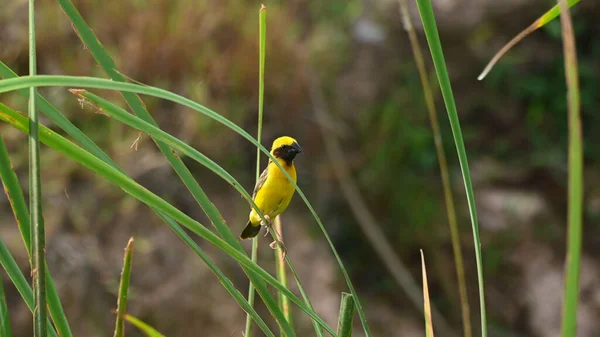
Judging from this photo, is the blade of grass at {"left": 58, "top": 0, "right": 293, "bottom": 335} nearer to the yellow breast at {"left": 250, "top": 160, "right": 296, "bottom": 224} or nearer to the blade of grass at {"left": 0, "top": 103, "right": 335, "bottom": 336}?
the blade of grass at {"left": 0, "top": 103, "right": 335, "bottom": 336}

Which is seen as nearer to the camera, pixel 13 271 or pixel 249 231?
pixel 13 271

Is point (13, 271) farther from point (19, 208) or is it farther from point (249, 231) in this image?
point (249, 231)

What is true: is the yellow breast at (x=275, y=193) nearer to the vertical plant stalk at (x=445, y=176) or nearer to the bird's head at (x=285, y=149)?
the bird's head at (x=285, y=149)

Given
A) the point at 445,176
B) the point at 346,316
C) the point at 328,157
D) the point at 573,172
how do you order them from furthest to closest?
the point at 328,157 < the point at 445,176 < the point at 346,316 < the point at 573,172

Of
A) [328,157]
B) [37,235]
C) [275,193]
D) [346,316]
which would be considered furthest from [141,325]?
[328,157]

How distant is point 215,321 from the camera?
8.61ft

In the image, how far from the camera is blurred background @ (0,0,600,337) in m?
2.56

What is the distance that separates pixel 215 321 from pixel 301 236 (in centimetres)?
58

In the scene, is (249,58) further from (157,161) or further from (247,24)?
(157,161)

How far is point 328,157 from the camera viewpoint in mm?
3199

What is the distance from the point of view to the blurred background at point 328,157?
2561 mm

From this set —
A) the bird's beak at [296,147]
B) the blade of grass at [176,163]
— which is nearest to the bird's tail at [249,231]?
the bird's beak at [296,147]

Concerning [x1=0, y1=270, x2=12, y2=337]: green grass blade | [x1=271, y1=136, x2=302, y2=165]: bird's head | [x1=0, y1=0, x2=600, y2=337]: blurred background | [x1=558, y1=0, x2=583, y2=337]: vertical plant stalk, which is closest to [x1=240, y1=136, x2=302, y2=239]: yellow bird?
[x1=271, y1=136, x2=302, y2=165]: bird's head

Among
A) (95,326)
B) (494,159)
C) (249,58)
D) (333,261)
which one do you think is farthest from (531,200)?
(95,326)
